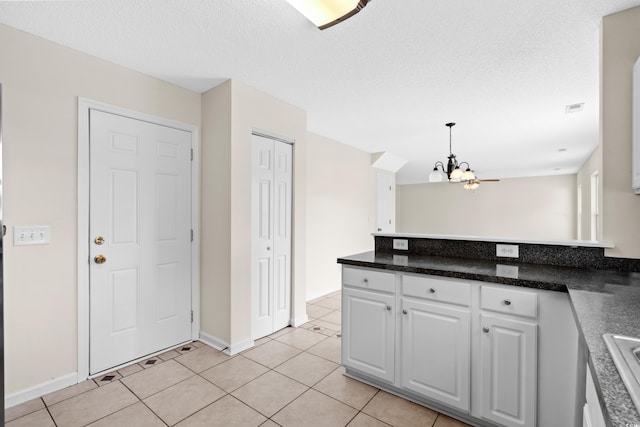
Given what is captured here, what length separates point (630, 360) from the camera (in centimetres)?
78

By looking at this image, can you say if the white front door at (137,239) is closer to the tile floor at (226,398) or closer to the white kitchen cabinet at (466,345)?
the tile floor at (226,398)

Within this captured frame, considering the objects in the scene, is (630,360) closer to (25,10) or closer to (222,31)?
(222,31)

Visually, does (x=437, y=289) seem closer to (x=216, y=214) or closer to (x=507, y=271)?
(x=507, y=271)

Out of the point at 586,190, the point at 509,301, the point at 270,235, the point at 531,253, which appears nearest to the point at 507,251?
the point at 531,253

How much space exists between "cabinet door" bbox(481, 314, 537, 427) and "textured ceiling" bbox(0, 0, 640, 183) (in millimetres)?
1860

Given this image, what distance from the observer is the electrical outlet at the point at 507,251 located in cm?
Result: 208

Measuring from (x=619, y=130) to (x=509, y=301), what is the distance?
129 centimetres

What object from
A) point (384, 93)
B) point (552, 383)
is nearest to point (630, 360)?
point (552, 383)

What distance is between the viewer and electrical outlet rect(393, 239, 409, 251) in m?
2.57

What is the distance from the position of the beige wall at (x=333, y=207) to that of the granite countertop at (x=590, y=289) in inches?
84.4

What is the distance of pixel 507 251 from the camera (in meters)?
2.11

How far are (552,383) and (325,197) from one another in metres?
3.56

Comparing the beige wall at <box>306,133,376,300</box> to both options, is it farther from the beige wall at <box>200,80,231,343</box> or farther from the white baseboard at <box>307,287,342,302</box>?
the beige wall at <box>200,80,231,343</box>

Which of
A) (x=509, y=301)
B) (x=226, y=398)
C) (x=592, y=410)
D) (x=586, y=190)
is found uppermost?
(x=586, y=190)
